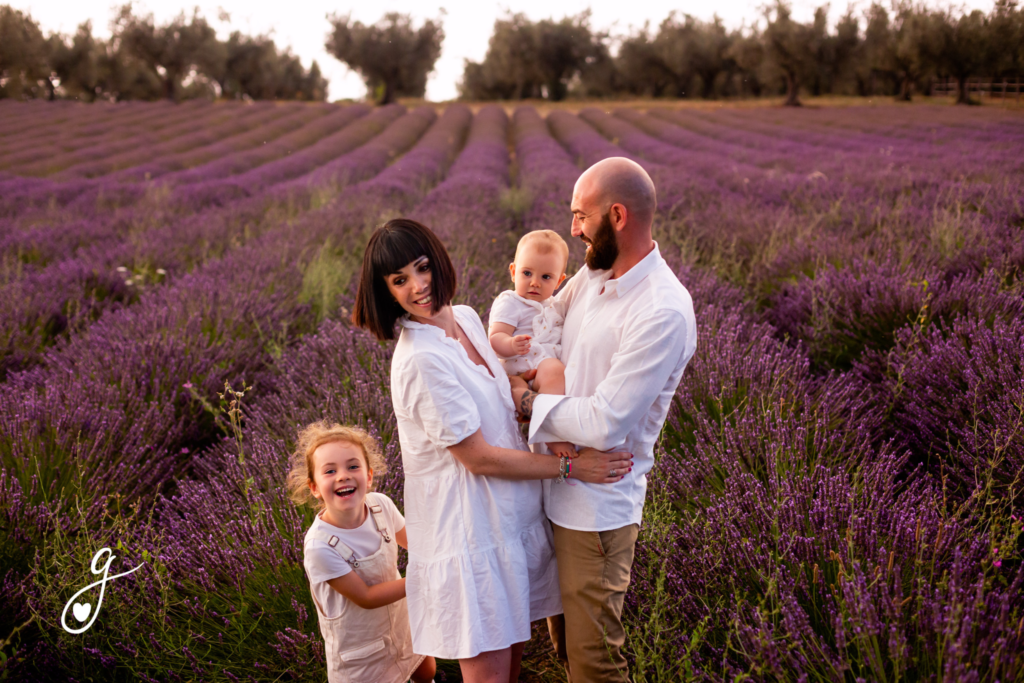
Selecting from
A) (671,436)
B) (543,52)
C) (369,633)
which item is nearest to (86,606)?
(369,633)

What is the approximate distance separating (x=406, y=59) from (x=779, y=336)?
40.7 metres

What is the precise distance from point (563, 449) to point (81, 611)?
4.58ft

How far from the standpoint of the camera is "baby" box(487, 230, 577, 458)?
158cm

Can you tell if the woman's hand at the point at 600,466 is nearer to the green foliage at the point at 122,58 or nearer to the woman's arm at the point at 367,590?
the woman's arm at the point at 367,590

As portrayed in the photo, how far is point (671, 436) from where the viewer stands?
2.37 metres

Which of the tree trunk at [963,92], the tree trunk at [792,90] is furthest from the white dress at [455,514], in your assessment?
the tree trunk at [792,90]

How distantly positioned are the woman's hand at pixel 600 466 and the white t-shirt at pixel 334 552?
0.53 m

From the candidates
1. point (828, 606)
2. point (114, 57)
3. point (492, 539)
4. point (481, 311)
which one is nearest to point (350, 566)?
point (492, 539)

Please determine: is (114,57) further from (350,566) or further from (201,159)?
(350,566)

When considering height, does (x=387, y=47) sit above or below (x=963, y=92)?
above

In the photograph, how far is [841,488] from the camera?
5.07 feet

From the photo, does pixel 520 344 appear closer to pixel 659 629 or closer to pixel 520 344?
pixel 520 344

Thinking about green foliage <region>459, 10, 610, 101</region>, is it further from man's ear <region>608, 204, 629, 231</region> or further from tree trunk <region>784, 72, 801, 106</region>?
man's ear <region>608, 204, 629, 231</region>

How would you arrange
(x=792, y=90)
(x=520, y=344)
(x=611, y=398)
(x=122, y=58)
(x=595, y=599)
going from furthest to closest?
(x=122, y=58), (x=792, y=90), (x=520, y=344), (x=595, y=599), (x=611, y=398)
